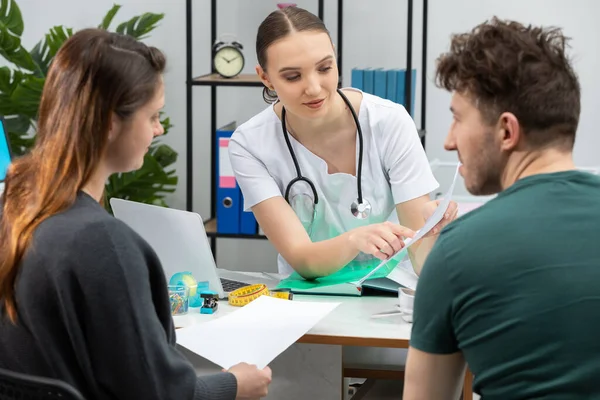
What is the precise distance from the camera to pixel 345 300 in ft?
7.29

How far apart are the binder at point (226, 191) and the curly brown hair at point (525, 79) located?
6.97 ft

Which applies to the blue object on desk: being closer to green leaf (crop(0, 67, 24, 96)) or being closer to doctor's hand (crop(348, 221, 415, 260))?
green leaf (crop(0, 67, 24, 96))

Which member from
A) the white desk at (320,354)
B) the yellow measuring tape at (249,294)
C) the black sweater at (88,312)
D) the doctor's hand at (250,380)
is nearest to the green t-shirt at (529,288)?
the black sweater at (88,312)

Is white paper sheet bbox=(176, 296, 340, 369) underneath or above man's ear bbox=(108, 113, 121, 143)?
underneath

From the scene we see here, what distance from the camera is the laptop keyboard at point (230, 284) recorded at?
232 centimetres

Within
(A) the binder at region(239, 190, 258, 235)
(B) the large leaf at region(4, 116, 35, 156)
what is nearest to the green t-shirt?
(A) the binder at region(239, 190, 258, 235)

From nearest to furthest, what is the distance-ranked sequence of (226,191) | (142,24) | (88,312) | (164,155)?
(88,312), (226,191), (142,24), (164,155)

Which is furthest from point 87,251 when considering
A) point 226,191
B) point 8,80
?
point 8,80

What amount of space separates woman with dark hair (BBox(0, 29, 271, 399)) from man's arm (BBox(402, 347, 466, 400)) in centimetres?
35

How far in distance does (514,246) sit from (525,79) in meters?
0.25

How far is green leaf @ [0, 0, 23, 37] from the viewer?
12.2 feet

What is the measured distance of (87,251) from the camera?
1261mm

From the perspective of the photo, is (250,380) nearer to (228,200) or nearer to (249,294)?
(249,294)

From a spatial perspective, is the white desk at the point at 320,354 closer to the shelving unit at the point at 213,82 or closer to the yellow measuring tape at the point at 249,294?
the yellow measuring tape at the point at 249,294
